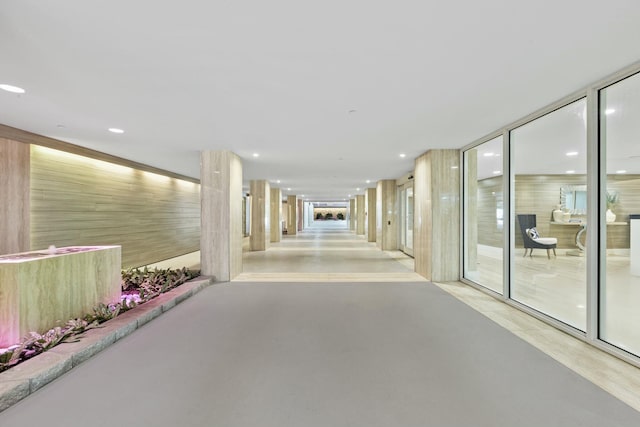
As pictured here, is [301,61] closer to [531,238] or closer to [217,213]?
[217,213]

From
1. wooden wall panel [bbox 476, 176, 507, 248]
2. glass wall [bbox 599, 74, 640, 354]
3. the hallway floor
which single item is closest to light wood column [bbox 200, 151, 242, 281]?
the hallway floor

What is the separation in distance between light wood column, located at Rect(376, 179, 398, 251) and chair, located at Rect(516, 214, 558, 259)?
4.45 m

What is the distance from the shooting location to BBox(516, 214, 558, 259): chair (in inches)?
336

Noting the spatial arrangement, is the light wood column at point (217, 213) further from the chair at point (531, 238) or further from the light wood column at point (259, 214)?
the chair at point (531, 238)

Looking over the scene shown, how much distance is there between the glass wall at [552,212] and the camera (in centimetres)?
446

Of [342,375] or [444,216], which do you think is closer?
[342,375]

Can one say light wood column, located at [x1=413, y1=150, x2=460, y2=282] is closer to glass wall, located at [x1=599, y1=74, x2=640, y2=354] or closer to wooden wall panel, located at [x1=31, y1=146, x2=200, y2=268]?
glass wall, located at [x1=599, y1=74, x2=640, y2=354]

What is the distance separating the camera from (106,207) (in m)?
7.38

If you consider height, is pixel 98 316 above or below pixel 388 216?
below

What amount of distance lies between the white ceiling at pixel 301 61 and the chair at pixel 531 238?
18.1 feet

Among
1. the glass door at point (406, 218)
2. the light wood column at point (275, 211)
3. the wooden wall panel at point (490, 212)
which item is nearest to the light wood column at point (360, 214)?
the light wood column at point (275, 211)

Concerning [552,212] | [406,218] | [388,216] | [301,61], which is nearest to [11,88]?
[301,61]

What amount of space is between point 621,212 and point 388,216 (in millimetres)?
8037

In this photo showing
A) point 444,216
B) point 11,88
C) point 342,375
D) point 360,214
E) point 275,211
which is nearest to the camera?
point 342,375
